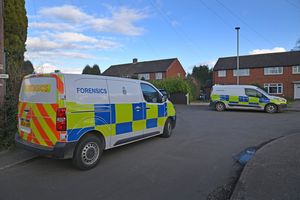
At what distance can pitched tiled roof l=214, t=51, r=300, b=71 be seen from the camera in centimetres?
3092

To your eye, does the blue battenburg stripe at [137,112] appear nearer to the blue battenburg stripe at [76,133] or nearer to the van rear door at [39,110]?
the blue battenburg stripe at [76,133]

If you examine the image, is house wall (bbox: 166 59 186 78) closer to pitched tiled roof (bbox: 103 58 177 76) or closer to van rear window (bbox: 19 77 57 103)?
pitched tiled roof (bbox: 103 58 177 76)

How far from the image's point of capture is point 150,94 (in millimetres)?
6574

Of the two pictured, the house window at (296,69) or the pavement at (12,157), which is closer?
the pavement at (12,157)

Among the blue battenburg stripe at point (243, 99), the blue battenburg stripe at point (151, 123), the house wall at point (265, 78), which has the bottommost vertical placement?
the blue battenburg stripe at point (151, 123)

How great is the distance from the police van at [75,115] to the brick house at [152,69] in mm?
35327

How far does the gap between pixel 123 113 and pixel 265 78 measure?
32161mm

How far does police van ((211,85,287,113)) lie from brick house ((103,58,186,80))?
940 inches

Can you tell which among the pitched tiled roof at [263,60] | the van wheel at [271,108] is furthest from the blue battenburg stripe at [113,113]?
the pitched tiled roof at [263,60]

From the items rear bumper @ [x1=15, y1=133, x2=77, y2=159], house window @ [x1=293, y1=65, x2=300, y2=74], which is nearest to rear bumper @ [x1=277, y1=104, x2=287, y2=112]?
rear bumper @ [x1=15, y1=133, x2=77, y2=159]

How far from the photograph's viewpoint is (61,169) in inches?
174

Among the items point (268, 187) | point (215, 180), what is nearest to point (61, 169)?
point (215, 180)

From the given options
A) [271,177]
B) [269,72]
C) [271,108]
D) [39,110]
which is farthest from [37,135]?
[269,72]

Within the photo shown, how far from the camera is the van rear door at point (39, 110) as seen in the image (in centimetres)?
411
